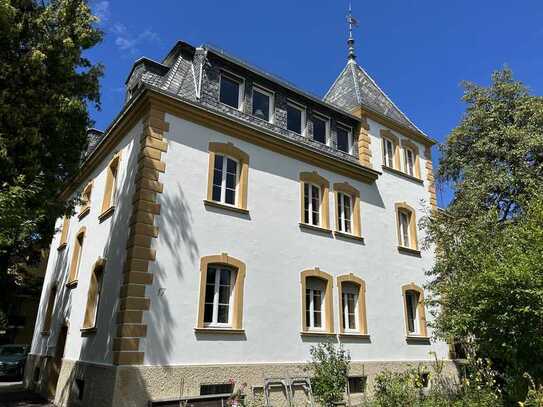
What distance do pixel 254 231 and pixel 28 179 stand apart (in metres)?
6.04

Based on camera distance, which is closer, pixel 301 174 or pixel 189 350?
pixel 189 350

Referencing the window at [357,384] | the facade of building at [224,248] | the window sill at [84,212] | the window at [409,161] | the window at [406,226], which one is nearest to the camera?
the facade of building at [224,248]

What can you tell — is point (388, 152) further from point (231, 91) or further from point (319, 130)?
point (231, 91)

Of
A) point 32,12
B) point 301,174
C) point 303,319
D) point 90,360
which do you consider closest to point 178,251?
point 90,360

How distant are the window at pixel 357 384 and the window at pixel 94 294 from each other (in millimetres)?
8049

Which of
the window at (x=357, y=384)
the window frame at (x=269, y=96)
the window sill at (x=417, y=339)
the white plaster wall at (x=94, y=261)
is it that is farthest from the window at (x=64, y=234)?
the window sill at (x=417, y=339)

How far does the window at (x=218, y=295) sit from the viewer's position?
11227 millimetres

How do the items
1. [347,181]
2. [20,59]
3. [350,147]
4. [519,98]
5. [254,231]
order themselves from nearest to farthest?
[20,59], [254,231], [347,181], [350,147], [519,98]

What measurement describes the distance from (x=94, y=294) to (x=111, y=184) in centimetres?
358

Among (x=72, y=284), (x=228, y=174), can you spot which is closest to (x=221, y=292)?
(x=228, y=174)

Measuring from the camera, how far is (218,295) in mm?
11508

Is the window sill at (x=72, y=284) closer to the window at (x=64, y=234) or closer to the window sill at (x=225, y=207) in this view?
the window at (x=64, y=234)

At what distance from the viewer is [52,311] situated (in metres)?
16.9

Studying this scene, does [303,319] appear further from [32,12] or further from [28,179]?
[32,12]
